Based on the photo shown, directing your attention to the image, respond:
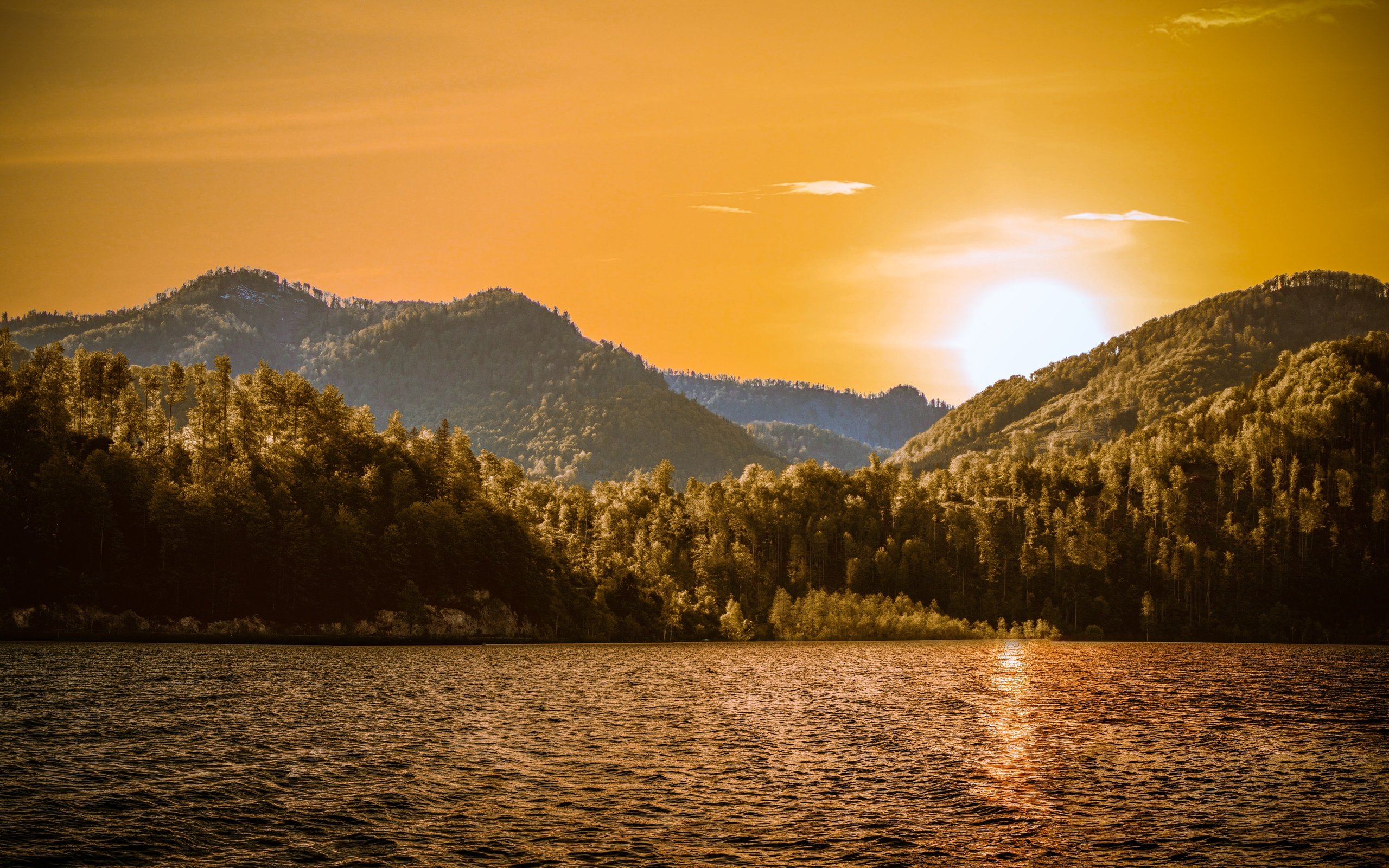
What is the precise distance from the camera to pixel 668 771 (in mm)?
61188

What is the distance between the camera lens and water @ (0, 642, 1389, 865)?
42.8 m

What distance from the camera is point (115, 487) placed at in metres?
198

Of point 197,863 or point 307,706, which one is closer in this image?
point 197,863

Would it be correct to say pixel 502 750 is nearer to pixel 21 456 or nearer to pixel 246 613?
pixel 246 613

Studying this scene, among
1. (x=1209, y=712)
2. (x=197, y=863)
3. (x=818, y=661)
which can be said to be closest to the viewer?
(x=197, y=863)

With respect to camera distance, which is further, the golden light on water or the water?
the golden light on water

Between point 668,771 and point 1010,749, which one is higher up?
point 668,771

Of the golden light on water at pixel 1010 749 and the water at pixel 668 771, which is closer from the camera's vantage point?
Result: the water at pixel 668 771

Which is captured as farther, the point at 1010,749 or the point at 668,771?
the point at 1010,749

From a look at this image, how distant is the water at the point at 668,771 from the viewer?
42781 millimetres

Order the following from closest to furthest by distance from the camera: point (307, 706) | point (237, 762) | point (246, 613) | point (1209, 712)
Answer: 1. point (237, 762)
2. point (307, 706)
3. point (1209, 712)
4. point (246, 613)

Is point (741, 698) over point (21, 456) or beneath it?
beneath

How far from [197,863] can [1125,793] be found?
43.4 meters

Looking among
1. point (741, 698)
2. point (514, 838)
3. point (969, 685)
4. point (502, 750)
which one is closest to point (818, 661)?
point (969, 685)
